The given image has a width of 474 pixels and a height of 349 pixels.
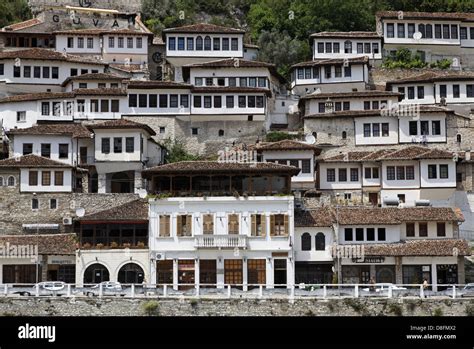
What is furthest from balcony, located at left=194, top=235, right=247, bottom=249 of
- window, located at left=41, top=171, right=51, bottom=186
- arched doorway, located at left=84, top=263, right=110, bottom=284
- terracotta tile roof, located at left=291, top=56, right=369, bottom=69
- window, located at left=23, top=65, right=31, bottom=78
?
window, located at left=23, top=65, right=31, bottom=78

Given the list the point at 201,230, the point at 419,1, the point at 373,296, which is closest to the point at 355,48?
the point at 419,1

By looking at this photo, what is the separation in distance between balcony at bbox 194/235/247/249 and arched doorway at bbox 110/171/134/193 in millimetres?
11699

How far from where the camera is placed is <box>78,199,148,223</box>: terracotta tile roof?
2231 inches

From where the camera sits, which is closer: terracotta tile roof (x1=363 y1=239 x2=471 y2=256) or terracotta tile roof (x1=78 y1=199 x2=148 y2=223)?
terracotta tile roof (x1=363 y1=239 x2=471 y2=256)

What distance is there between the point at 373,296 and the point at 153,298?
10896mm

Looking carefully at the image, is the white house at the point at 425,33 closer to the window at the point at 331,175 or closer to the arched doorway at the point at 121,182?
the window at the point at 331,175

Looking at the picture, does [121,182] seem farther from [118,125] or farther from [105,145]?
[118,125]

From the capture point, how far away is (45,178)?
61750 millimetres

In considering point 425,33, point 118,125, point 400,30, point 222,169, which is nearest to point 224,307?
point 222,169

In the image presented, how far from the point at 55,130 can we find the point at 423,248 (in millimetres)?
26398

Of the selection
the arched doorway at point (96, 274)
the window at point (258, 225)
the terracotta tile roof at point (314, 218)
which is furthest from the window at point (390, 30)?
the arched doorway at point (96, 274)

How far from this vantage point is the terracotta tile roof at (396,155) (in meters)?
62.8

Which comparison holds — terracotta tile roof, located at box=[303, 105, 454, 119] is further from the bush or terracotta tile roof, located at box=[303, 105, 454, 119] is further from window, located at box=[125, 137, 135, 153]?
the bush

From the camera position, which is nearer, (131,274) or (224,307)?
(224,307)
